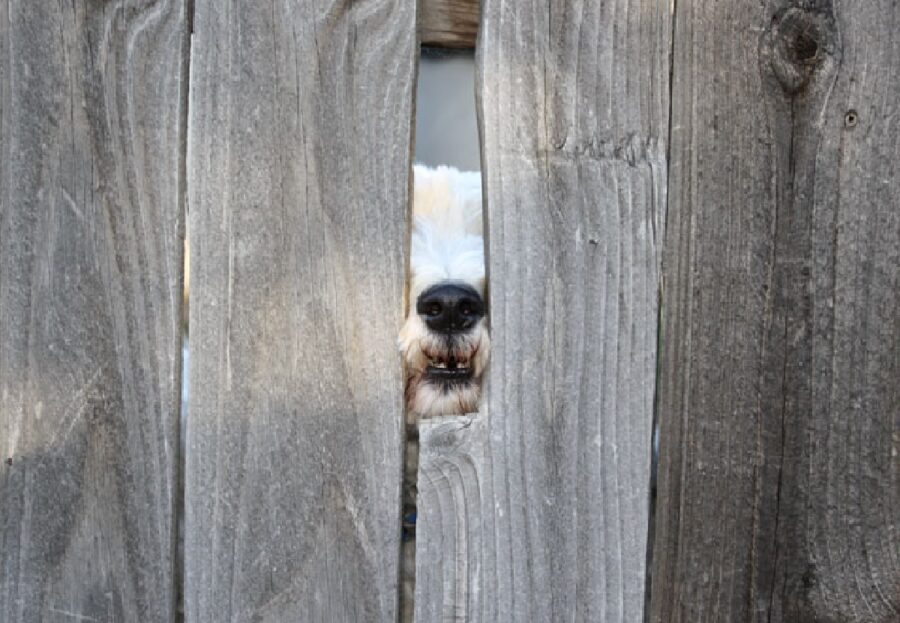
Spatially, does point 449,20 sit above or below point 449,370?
above

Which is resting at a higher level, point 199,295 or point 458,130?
point 458,130

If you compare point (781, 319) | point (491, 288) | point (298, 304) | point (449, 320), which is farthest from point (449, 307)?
point (781, 319)

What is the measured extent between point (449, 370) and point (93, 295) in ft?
2.73

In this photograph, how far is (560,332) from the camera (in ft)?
7.37

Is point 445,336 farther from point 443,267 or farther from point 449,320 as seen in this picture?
point 443,267

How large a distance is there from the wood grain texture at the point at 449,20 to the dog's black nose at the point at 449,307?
585mm

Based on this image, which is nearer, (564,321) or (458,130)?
(564,321)

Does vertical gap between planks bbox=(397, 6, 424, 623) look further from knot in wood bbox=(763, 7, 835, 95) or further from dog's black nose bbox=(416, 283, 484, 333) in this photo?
knot in wood bbox=(763, 7, 835, 95)

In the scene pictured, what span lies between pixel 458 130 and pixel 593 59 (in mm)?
1524

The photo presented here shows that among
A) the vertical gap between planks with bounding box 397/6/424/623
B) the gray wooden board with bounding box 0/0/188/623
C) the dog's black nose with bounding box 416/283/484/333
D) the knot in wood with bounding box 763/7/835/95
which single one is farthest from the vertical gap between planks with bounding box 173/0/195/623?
the knot in wood with bounding box 763/7/835/95

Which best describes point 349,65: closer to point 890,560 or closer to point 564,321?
point 564,321

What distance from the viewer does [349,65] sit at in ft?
7.33

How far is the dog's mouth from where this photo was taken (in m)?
2.55

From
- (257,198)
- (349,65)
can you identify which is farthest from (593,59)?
(257,198)
